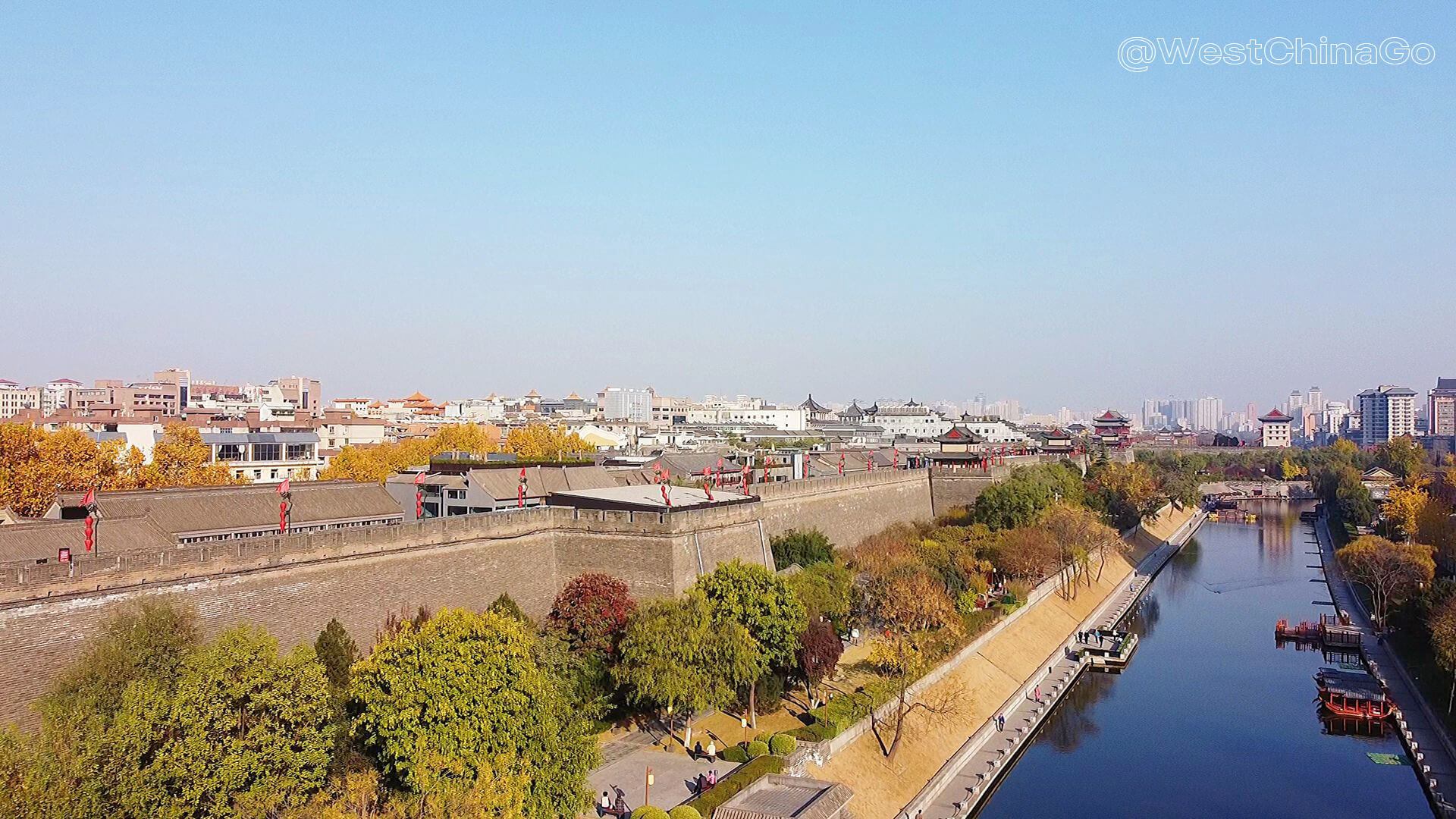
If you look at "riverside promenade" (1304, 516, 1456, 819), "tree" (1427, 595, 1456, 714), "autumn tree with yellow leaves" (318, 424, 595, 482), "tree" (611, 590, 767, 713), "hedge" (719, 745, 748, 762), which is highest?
"autumn tree with yellow leaves" (318, 424, 595, 482)

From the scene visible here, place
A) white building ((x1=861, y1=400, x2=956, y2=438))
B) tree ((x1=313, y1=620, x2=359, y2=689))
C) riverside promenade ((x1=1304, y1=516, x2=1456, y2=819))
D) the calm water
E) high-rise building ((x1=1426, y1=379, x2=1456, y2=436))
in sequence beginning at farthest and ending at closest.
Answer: high-rise building ((x1=1426, y1=379, x2=1456, y2=436)) < white building ((x1=861, y1=400, x2=956, y2=438)) < the calm water < riverside promenade ((x1=1304, y1=516, x2=1456, y2=819)) < tree ((x1=313, y1=620, x2=359, y2=689))

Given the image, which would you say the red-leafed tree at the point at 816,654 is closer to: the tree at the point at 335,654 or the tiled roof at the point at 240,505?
the tree at the point at 335,654

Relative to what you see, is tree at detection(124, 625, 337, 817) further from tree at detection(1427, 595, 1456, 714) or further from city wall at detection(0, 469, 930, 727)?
tree at detection(1427, 595, 1456, 714)

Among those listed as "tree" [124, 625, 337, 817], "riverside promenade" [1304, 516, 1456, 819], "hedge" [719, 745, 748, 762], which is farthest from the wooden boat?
"tree" [124, 625, 337, 817]

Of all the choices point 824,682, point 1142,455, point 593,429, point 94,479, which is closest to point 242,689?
point 824,682

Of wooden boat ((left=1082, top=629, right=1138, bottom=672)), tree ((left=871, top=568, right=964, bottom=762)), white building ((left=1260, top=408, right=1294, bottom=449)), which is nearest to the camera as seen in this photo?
tree ((left=871, top=568, right=964, bottom=762))

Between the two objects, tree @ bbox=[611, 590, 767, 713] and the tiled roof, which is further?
the tiled roof
